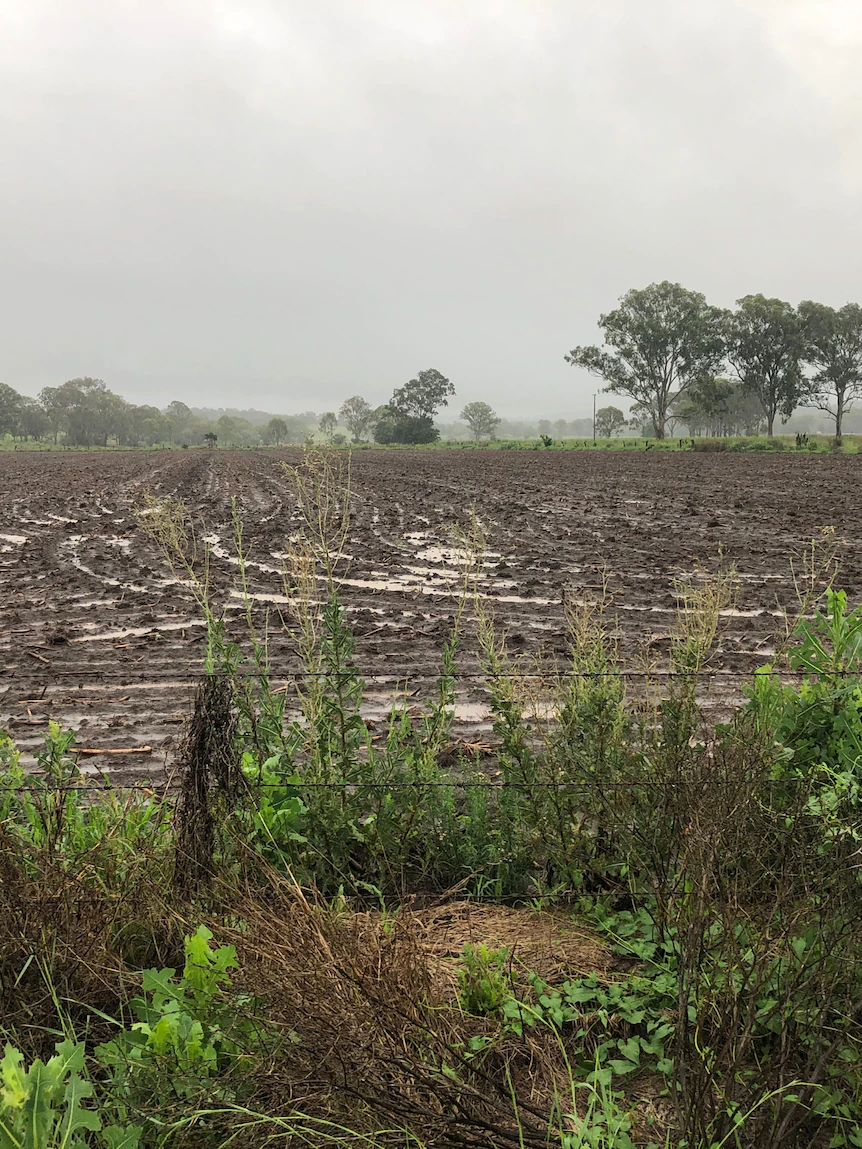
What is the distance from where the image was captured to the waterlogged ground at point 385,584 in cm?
642

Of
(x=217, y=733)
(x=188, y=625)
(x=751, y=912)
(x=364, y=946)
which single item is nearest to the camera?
(x=364, y=946)

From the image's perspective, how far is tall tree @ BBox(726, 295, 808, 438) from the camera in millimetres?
72562

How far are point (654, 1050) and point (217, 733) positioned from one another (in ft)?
6.95

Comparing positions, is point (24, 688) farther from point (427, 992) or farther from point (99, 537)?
point (99, 537)

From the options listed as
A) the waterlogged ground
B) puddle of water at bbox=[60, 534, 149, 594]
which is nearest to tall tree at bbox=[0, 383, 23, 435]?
the waterlogged ground

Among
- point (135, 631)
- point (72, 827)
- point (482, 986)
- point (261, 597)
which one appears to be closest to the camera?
point (482, 986)

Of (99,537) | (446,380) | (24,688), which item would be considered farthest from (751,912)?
(446,380)

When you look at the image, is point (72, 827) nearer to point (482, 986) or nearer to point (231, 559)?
point (482, 986)

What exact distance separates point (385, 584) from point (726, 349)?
7755 centimetres

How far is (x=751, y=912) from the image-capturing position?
2965 mm

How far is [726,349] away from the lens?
7756 centimetres

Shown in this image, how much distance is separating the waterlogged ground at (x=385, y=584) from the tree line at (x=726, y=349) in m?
57.8

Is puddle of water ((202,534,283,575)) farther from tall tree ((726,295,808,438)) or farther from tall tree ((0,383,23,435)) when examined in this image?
tall tree ((0,383,23,435))

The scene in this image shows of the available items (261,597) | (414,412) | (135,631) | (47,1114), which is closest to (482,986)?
(47,1114)
